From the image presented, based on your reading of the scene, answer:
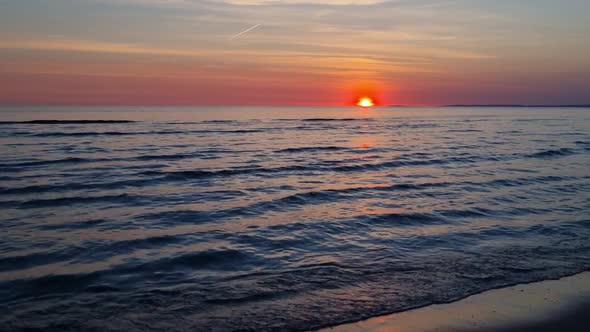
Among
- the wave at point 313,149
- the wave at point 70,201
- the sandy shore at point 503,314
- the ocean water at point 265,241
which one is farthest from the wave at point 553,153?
the wave at point 70,201

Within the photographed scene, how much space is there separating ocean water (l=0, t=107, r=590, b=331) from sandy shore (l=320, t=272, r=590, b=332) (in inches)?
11.5

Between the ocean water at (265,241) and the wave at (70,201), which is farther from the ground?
the wave at (70,201)

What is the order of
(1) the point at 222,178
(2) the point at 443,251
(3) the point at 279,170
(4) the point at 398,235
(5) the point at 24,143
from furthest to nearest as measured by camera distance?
(5) the point at 24,143 → (3) the point at 279,170 → (1) the point at 222,178 → (4) the point at 398,235 → (2) the point at 443,251

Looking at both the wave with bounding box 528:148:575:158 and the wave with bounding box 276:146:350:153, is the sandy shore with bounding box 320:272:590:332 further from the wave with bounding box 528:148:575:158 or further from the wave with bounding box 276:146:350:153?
the wave with bounding box 276:146:350:153

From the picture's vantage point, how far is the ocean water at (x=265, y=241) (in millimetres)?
7047

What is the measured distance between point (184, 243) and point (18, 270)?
10.9 ft

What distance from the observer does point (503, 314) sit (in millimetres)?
6781

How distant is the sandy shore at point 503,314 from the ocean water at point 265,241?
0.29 meters

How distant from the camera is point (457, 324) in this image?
6426 mm

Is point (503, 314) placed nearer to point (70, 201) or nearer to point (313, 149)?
point (70, 201)

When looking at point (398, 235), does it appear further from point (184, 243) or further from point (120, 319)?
point (120, 319)

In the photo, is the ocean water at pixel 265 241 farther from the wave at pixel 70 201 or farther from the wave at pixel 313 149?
the wave at pixel 313 149

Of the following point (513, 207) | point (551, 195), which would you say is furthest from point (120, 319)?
point (551, 195)

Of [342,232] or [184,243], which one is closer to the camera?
[184,243]
